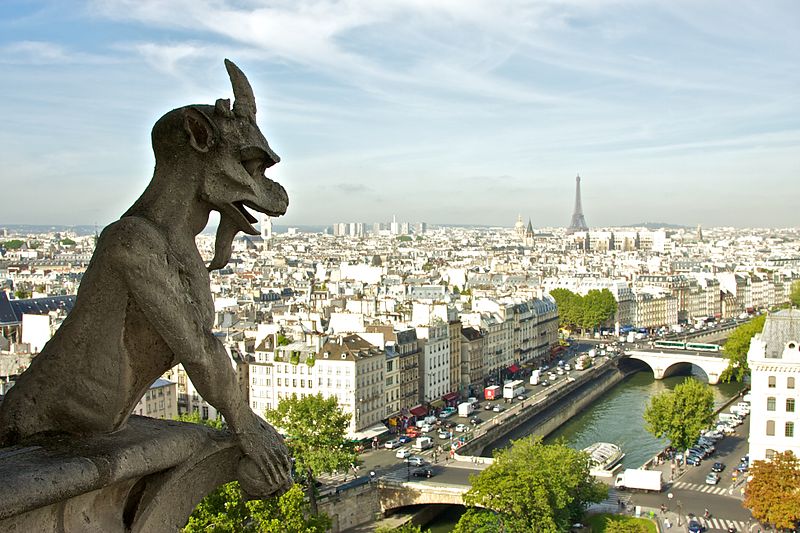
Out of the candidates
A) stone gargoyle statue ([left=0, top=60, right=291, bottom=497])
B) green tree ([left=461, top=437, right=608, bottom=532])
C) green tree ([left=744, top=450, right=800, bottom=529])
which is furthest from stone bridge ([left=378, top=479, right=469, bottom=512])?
stone gargoyle statue ([left=0, top=60, right=291, bottom=497])

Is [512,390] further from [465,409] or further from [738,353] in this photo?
[738,353]

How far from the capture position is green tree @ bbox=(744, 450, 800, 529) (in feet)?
86.9

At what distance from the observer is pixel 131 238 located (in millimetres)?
3861

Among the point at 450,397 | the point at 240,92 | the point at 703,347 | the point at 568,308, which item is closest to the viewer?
the point at 240,92

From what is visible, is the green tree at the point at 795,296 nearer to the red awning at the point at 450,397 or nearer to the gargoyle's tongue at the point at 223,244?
the red awning at the point at 450,397

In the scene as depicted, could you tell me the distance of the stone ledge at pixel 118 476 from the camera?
347 centimetres

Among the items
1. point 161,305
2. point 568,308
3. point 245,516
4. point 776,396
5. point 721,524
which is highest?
point 161,305

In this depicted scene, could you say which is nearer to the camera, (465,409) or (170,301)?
(170,301)

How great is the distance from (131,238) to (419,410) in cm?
4217

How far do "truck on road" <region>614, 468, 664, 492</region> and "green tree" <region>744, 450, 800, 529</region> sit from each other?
3.82 metres

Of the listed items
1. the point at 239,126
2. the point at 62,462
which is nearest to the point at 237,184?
the point at 239,126

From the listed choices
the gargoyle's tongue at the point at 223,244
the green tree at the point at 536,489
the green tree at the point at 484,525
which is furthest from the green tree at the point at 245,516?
the gargoyle's tongue at the point at 223,244

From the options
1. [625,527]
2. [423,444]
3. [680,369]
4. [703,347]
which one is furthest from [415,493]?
[703,347]

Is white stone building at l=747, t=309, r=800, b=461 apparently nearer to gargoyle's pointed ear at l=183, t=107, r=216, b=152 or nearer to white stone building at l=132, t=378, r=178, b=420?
white stone building at l=132, t=378, r=178, b=420
